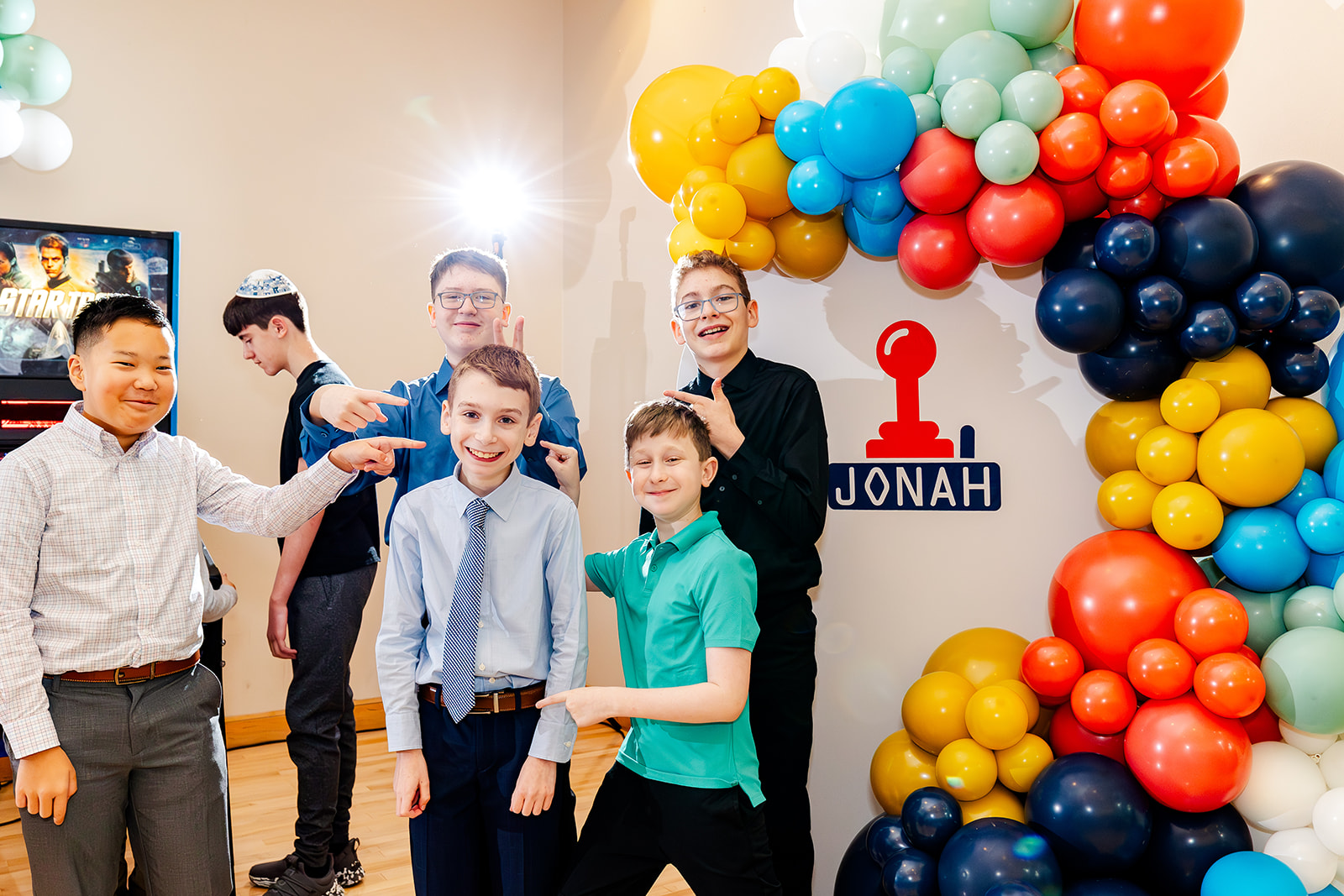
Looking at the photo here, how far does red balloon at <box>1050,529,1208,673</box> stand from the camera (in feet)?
5.69

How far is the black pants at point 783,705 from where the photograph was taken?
6.46 ft

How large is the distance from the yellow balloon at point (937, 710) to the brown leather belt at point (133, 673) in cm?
154

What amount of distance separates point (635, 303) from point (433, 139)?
1.34m

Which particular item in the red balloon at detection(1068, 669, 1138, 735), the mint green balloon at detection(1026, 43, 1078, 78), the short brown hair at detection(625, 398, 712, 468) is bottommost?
the red balloon at detection(1068, 669, 1138, 735)

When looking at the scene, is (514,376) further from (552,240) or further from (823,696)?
(552,240)

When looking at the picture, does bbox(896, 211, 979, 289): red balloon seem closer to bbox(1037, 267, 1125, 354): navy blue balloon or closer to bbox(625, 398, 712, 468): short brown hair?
bbox(1037, 267, 1125, 354): navy blue balloon

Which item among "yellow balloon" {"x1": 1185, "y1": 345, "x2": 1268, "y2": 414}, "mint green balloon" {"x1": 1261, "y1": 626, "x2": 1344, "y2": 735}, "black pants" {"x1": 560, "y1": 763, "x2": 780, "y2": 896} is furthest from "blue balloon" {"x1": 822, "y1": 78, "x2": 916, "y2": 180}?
"black pants" {"x1": 560, "y1": 763, "x2": 780, "y2": 896}

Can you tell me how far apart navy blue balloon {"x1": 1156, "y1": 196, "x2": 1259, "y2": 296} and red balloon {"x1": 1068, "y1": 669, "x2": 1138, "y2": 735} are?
79 centimetres

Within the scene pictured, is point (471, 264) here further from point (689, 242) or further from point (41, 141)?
point (41, 141)

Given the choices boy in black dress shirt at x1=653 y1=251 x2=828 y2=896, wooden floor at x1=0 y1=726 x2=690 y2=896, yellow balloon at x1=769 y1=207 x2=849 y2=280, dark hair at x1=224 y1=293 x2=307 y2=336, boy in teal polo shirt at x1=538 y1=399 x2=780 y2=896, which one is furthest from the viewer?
wooden floor at x1=0 y1=726 x2=690 y2=896

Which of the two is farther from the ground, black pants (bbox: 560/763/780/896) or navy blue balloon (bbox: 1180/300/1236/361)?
navy blue balloon (bbox: 1180/300/1236/361)

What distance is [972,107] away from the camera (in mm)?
1816

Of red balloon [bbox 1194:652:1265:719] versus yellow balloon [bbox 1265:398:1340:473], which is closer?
red balloon [bbox 1194:652:1265:719]

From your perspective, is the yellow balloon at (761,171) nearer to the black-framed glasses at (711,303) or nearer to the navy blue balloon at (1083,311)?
the black-framed glasses at (711,303)
